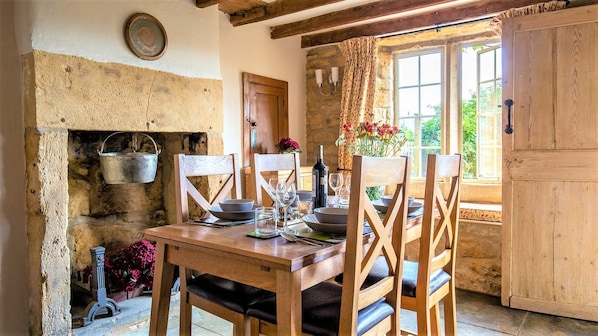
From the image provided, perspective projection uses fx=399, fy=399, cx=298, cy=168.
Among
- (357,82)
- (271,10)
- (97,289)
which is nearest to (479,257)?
(357,82)

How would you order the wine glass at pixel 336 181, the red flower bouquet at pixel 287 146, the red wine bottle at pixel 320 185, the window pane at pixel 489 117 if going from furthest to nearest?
the red flower bouquet at pixel 287 146 → the window pane at pixel 489 117 → the wine glass at pixel 336 181 → the red wine bottle at pixel 320 185

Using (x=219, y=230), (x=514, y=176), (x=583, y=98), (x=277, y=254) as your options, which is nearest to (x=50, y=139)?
(x=219, y=230)

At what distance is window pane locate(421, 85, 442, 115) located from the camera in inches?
157

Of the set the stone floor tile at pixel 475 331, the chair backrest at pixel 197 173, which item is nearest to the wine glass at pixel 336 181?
the chair backrest at pixel 197 173

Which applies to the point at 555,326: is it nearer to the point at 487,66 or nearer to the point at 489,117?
the point at 489,117

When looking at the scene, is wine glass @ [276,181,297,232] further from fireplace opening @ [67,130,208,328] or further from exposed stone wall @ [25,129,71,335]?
fireplace opening @ [67,130,208,328]

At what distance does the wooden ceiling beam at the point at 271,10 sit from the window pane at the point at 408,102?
5.04ft

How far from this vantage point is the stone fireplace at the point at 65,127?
7.55ft

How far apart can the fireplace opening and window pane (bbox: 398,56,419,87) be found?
2.21m

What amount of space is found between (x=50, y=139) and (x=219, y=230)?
4.38 ft

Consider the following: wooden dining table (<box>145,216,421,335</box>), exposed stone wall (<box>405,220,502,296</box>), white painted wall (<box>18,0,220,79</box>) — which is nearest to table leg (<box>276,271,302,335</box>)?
wooden dining table (<box>145,216,421,335</box>)

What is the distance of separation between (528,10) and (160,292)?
10.2 ft

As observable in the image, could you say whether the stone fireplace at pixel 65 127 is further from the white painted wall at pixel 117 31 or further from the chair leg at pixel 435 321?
the chair leg at pixel 435 321

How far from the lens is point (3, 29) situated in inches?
90.9
